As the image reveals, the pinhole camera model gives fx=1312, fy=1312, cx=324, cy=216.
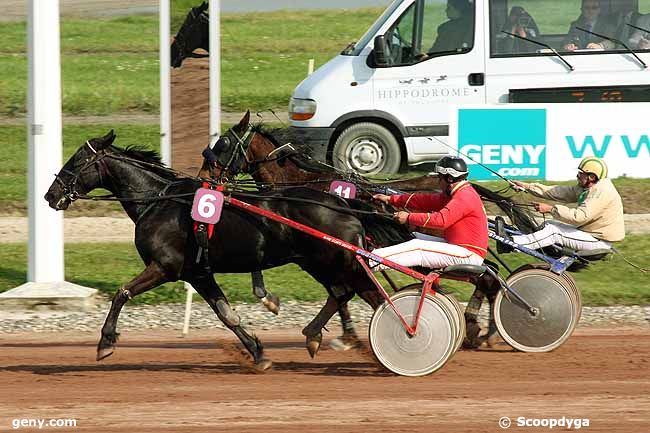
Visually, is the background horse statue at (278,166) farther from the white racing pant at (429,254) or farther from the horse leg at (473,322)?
the white racing pant at (429,254)

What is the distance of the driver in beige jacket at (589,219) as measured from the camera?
995cm

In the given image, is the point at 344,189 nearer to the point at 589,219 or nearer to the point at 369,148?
the point at 589,219

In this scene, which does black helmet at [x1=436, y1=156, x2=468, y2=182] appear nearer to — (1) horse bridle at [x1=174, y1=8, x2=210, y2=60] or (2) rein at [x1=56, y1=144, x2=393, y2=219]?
(2) rein at [x1=56, y1=144, x2=393, y2=219]

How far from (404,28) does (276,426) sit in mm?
9671

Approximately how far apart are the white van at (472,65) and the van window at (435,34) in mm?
13

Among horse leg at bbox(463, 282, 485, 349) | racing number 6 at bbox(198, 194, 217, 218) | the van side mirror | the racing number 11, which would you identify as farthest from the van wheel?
racing number 6 at bbox(198, 194, 217, 218)

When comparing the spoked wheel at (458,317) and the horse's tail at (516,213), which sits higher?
the horse's tail at (516,213)

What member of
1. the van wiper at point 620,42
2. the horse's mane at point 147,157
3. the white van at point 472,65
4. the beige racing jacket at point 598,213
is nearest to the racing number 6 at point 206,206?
the horse's mane at point 147,157

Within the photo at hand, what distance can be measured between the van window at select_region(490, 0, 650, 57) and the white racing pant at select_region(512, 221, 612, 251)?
6957mm

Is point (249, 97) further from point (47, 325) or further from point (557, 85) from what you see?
point (47, 325)

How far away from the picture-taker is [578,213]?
393 inches

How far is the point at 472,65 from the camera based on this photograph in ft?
55.0

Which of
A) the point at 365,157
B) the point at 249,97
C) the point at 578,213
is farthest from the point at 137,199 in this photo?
the point at 249,97

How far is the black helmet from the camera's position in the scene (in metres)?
9.18
